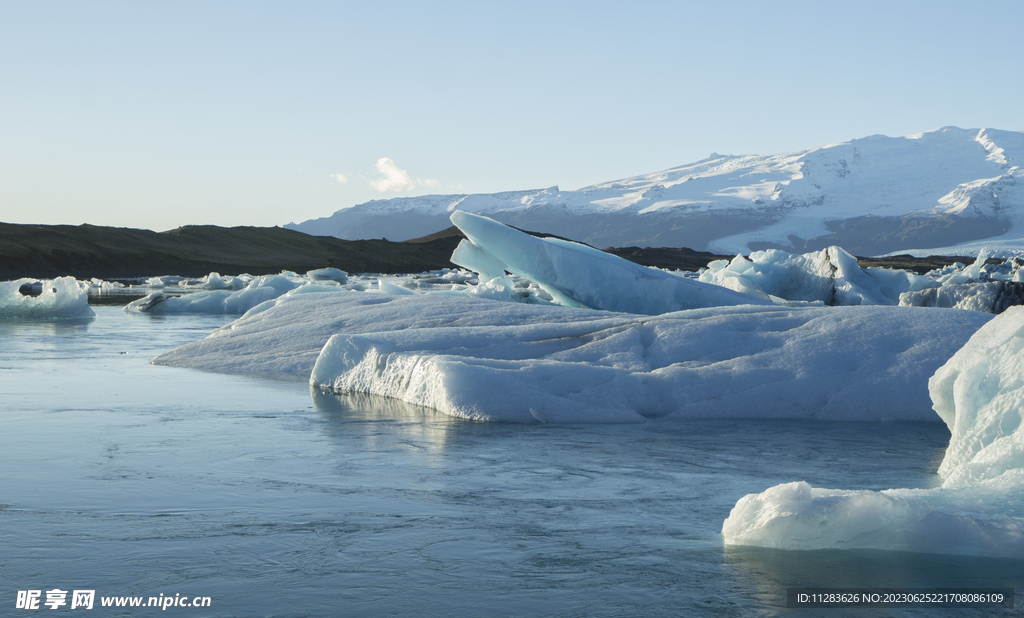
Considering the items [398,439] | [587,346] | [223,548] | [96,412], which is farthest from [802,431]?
[96,412]

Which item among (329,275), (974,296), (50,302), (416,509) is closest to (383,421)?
(416,509)

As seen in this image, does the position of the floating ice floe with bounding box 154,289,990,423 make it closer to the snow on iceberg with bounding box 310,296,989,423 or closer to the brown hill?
the snow on iceberg with bounding box 310,296,989,423

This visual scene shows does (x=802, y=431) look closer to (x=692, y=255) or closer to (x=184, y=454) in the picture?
(x=184, y=454)

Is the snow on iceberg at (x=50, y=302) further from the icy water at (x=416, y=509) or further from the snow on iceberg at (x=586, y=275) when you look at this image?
the icy water at (x=416, y=509)

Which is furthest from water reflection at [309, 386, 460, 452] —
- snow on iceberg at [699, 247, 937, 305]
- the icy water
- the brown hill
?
the brown hill

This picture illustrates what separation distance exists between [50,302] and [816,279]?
1440 cm

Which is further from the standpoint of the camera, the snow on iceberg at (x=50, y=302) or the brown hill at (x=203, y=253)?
the brown hill at (x=203, y=253)

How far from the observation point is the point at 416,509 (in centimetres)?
340

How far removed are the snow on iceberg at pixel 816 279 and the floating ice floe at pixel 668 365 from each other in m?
7.96

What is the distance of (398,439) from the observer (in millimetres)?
4875

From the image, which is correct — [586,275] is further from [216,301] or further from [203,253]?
[203,253]

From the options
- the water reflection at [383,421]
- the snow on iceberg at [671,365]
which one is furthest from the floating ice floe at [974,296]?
the water reflection at [383,421]

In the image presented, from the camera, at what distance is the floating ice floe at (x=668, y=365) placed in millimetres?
5758

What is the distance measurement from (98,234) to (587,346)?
192 feet
